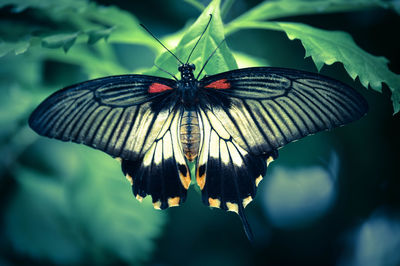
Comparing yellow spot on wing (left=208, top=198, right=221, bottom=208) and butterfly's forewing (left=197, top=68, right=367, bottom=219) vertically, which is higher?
butterfly's forewing (left=197, top=68, right=367, bottom=219)

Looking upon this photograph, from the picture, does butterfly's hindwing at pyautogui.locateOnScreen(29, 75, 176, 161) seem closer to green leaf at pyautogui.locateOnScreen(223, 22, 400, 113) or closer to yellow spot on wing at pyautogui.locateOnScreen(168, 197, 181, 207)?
yellow spot on wing at pyautogui.locateOnScreen(168, 197, 181, 207)

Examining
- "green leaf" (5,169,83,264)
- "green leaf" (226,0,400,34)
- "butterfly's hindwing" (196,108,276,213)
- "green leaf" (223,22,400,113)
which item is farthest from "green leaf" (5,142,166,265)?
"green leaf" (223,22,400,113)

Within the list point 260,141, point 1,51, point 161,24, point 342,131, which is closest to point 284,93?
point 260,141

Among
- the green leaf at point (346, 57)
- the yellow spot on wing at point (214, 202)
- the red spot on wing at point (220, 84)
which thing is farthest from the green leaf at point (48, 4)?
the yellow spot on wing at point (214, 202)

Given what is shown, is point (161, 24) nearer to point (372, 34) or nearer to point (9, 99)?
point (9, 99)

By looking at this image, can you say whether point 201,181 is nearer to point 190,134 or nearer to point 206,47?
point 190,134

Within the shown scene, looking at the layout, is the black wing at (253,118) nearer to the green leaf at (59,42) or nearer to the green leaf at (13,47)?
the green leaf at (59,42)
